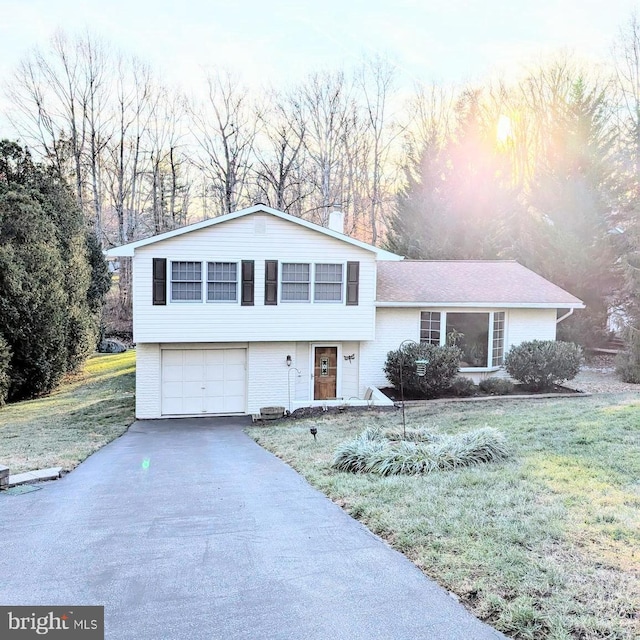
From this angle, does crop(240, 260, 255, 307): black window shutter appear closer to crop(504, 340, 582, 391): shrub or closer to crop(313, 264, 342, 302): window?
crop(313, 264, 342, 302): window

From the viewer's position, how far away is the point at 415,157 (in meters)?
31.0

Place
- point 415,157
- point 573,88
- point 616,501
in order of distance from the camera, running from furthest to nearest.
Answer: point 415,157 → point 573,88 → point 616,501

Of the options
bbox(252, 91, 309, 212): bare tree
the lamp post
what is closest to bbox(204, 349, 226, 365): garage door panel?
the lamp post

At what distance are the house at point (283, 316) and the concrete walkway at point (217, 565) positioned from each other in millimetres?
7970

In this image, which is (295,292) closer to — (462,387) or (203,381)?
(203,381)

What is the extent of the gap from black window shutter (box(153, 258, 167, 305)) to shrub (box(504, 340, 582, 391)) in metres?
10.7

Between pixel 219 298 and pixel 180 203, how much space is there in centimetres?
2947

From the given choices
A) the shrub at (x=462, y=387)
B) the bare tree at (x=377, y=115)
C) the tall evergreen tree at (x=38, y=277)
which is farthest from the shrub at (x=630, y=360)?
the tall evergreen tree at (x=38, y=277)

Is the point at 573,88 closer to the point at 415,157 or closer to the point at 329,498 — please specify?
the point at 415,157

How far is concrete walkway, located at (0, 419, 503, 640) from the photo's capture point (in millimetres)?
3568

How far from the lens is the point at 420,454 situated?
7730mm

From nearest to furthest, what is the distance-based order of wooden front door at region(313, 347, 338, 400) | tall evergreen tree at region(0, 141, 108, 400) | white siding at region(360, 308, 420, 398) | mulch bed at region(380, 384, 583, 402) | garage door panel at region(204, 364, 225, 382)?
mulch bed at region(380, 384, 583, 402)
garage door panel at region(204, 364, 225, 382)
wooden front door at region(313, 347, 338, 400)
white siding at region(360, 308, 420, 398)
tall evergreen tree at region(0, 141, 108, 400)

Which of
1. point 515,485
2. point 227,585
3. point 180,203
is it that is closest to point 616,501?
point 515,485

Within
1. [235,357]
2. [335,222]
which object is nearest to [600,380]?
[335,222]
